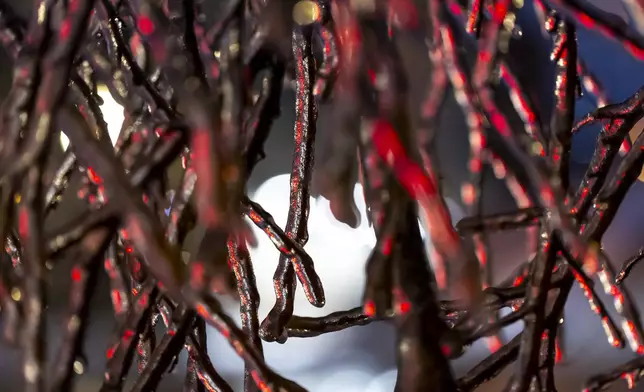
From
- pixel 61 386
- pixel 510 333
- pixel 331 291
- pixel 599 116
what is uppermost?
pixel 331 291

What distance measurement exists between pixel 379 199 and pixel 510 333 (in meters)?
1.63

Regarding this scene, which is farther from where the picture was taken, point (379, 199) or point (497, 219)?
point (497, 219)

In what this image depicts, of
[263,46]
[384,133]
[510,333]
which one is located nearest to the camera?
[384,133]

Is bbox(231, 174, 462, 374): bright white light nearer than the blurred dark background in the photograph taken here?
No

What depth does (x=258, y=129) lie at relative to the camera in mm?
314

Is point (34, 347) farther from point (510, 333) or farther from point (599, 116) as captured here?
point (510, 333)

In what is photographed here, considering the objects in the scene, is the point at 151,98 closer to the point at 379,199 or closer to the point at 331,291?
the point at 379,199

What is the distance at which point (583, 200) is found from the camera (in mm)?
341

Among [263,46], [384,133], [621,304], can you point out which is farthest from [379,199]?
[621,304]

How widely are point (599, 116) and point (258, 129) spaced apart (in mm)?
201

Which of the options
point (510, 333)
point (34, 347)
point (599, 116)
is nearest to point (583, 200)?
point (599, 116)

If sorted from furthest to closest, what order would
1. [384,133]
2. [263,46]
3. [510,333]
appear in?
[510,333], [263,46], [384,133]

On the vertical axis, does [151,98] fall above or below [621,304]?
above

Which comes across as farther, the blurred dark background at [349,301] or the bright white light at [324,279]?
the bright white light at [324,279]
